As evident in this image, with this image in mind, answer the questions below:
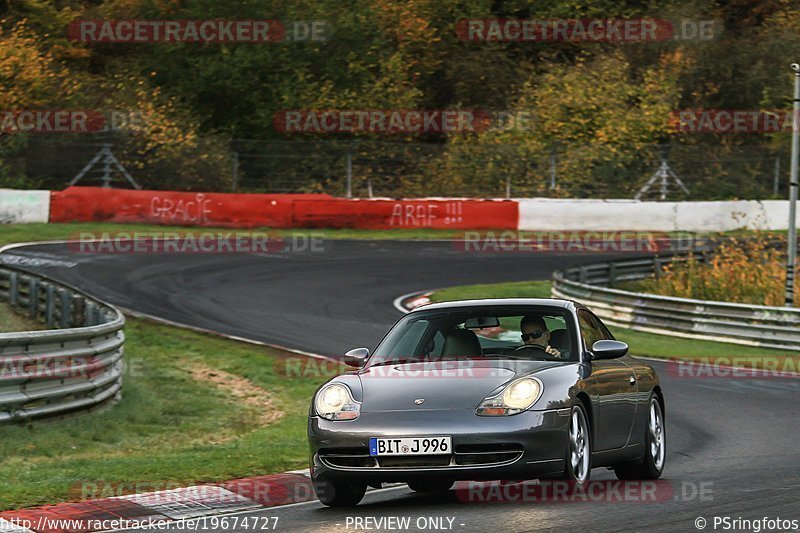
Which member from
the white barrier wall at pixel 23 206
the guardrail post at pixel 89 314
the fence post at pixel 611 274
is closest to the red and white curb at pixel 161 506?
the guardrail post at pixel 89 314

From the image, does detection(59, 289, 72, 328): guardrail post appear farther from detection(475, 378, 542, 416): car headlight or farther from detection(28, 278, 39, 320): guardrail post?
detection(475, 378, 542, 416): car headlight

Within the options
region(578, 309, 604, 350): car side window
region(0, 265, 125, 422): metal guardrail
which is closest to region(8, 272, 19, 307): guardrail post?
region(0, 265, 125, 422): metal guardrail

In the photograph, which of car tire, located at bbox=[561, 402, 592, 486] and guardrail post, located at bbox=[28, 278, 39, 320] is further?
guardrail post, located at bbox=[28, 278, 39, 320]

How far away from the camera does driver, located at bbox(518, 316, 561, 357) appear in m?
9.41

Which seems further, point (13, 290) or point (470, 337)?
point (13, 290)

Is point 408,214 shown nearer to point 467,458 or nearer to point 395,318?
point 395,318

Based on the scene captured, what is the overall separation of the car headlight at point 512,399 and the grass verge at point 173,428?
229 centimetres

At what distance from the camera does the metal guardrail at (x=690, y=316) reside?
22625mm

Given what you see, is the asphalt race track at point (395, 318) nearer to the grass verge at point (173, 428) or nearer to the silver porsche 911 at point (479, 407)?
the silver porsche 911 at point (479, 407)

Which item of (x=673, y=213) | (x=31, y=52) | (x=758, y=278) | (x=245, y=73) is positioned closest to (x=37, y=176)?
(x=31, y=52)

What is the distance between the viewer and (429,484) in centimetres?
841

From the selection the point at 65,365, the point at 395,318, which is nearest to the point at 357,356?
the point at 65,365

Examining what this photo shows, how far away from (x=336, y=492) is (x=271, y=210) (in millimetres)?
27836

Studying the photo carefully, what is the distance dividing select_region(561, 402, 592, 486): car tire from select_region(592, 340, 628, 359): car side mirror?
0.48 metres
